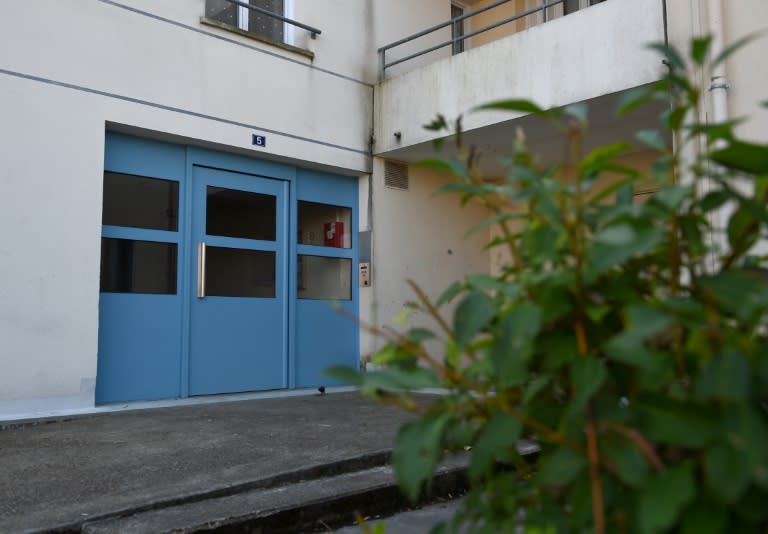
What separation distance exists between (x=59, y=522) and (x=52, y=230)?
3.54 meters

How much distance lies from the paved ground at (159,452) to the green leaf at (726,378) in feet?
8.69

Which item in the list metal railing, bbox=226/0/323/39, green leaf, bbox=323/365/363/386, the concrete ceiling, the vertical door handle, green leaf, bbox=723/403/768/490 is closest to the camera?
green leaf, bbox=723/403/768/490

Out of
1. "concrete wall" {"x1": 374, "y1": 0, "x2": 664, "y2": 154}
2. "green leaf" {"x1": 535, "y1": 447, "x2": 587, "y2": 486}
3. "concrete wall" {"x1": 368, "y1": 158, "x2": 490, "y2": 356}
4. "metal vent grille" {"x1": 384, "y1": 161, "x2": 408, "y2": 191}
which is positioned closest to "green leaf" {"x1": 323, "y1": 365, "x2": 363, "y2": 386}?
"green leaf" {"x1": 535, "y1": 447, "x2": 587, "y2": 486}

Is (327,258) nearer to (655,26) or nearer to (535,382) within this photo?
(655,26)

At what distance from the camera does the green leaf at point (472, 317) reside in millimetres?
786

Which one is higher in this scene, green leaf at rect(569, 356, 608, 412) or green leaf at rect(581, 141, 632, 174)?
green leaf at rect(581, 141, 632, 174)

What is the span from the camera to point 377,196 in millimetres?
8094

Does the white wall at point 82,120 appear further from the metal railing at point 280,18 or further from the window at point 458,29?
the window at point 458,29

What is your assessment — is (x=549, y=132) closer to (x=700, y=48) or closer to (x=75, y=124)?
(x=75, y=124)

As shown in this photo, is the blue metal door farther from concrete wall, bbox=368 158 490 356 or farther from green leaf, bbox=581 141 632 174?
green leaf, bbox=581 141 632 174

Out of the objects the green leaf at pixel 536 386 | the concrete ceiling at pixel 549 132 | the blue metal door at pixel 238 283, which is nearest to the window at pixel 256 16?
the blue metal door at pixel 238 283

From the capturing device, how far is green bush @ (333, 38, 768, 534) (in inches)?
24.6

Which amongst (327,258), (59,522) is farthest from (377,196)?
(59,522)

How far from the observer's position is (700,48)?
2.26ft
